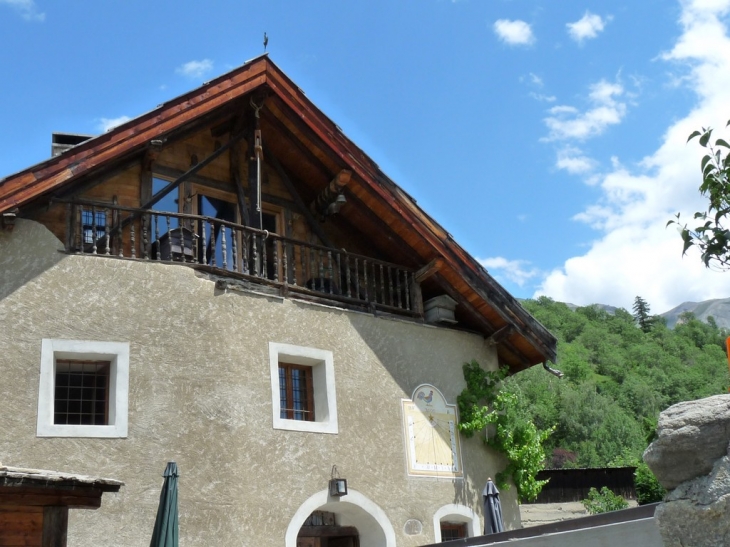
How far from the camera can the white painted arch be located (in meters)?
11.2

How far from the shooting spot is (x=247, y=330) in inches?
449

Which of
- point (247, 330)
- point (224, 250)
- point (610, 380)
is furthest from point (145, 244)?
point (610, 380)

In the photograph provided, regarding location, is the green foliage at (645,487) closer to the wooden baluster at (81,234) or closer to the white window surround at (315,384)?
the white window surround at (315,384)

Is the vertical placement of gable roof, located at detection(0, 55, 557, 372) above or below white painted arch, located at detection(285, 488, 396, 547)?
above

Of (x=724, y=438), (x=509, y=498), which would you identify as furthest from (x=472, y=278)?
(x=724, y=438)

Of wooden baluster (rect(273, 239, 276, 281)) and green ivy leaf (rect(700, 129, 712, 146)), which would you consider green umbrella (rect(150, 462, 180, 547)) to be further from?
green ivy leaf (rect(700, 129, 712, 146))

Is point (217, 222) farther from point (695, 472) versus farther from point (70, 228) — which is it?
point (695, 472)

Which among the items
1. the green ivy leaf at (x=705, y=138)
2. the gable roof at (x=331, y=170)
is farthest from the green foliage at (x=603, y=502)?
the green ivy leaf at (x=705, y=138)

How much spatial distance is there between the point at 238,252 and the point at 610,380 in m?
58.7

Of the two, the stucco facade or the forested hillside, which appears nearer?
the stucco facade

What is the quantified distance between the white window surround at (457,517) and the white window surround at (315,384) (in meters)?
2.00

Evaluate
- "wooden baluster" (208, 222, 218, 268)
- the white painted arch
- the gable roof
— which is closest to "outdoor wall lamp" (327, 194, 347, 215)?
the gable roof

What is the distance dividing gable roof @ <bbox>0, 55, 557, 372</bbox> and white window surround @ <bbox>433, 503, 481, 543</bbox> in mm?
2839

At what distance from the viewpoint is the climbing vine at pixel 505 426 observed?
13266 mm
